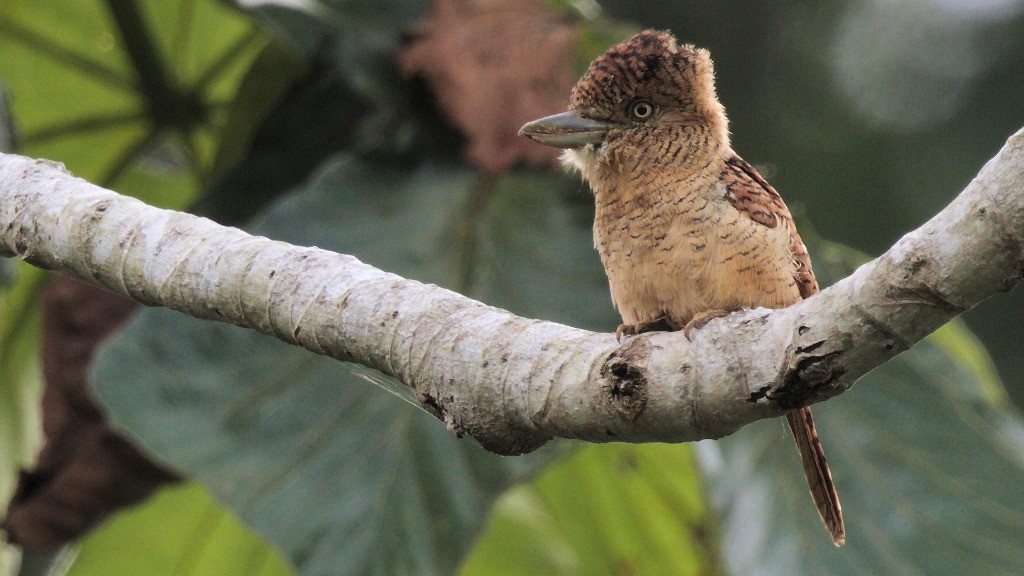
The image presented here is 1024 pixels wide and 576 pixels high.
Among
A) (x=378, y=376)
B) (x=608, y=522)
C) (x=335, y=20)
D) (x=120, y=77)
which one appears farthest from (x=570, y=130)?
(x=120, y=77)

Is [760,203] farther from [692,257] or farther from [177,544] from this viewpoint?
[177,544]

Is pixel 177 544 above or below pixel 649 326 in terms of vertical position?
below

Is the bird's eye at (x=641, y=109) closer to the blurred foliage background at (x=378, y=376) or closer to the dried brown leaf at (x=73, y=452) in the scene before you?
the blurred foliage background at (x=378, y=376)

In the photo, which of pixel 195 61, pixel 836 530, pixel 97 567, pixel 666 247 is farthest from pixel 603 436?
pixel 195 61

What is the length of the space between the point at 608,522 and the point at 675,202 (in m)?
1.97

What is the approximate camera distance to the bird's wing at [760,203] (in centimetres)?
199

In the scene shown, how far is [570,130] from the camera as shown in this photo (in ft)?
7.09

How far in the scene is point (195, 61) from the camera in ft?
12.5

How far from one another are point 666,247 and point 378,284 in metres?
0.63

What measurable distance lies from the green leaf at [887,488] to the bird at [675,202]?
0.58m

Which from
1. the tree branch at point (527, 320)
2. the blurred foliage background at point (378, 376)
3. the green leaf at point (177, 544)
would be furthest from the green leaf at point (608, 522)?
the tree branch at point (527, 320)

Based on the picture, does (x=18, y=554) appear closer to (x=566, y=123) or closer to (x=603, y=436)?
(x=566, y=123)

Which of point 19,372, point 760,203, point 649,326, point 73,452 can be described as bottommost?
point 19,372

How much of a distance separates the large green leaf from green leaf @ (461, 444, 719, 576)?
800 mm
